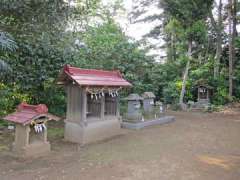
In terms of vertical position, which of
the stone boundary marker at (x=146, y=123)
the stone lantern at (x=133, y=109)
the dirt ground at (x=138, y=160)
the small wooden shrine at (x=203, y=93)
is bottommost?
the dirt ground at (x=138, y=160)

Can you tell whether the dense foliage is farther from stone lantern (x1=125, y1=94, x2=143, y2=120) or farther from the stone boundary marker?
the stone boundary marker

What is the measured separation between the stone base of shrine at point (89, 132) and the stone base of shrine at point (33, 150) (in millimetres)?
1172

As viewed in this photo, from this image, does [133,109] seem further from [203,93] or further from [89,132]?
[203,93]

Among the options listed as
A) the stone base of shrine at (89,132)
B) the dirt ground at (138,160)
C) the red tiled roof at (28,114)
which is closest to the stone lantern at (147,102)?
the dirt ground at (138,160)

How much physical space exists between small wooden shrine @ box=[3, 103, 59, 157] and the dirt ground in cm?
28

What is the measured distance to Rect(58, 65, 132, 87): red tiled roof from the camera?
278 inches

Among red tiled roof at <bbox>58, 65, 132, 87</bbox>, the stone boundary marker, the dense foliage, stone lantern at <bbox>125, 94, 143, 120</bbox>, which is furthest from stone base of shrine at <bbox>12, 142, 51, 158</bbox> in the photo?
stone lantern at <bbox>125, 94, 143, 120</bbox>

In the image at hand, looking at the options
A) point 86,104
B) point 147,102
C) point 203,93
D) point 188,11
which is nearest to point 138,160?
point 86,104

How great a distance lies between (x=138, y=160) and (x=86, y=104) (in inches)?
104

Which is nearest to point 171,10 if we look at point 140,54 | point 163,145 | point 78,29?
point 140,54

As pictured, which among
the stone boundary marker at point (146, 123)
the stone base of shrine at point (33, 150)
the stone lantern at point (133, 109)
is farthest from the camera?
the stone lantern at point (133, 109)

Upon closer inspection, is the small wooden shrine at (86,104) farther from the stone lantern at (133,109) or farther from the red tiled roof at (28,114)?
the stone lantern at (133,109)

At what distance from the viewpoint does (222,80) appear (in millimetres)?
17438

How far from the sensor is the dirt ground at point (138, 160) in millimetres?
4703
